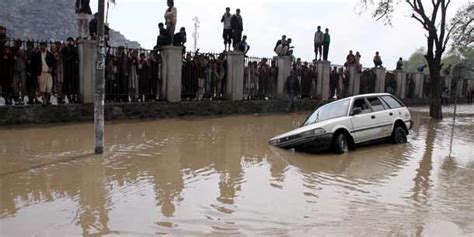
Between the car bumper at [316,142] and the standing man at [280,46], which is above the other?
the standing man at [280,46]

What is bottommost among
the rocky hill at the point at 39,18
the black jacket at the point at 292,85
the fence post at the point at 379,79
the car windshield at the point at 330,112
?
the car windshield at the point at 330,112

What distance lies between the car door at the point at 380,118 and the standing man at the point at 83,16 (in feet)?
29.5

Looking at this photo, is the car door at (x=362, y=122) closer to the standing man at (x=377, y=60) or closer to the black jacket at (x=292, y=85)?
the black jacket at (x=292, y=85)

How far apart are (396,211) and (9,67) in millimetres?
11728

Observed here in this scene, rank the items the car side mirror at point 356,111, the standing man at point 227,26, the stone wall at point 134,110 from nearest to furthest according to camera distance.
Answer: the car side mirror at point 356,111 → the stone wall at point 134,110 → the standing man at point 227,26

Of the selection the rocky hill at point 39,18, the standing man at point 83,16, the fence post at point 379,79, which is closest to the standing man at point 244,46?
the standing man at point 83,16

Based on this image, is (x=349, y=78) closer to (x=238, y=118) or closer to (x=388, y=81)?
(x=388, y=81)

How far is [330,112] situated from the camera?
1251 cm

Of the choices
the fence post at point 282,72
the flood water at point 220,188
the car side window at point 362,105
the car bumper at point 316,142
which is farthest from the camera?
the fence post at point 282,72

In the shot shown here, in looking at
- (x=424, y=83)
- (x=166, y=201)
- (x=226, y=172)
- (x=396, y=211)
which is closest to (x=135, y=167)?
(x=226, y=172)

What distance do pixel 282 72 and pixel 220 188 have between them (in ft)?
51.7

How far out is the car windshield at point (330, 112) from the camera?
40.4 ft

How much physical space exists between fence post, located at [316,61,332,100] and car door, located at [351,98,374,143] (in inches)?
508

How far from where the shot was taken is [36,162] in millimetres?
9398
